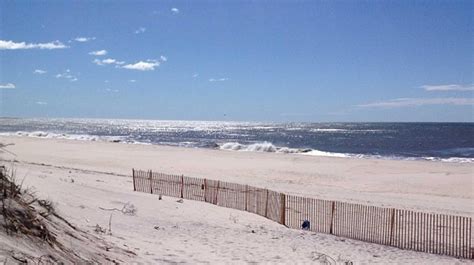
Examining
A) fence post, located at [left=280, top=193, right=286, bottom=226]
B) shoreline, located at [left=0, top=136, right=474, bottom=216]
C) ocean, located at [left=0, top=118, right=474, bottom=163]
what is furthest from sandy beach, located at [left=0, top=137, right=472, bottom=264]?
ocean, located at [left=0, top=118, right=474, bottom=163]

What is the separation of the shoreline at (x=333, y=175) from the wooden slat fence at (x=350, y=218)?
6047 millimetres

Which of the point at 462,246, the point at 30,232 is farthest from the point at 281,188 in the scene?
the point at 30,232

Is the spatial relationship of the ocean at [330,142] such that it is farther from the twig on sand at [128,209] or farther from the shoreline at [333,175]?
the twig on sand at [128,209]

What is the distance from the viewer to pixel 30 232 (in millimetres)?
6816

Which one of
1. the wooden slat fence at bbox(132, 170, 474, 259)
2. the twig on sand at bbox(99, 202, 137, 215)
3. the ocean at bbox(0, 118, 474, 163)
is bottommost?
the ocean at bbox(0, 118, 474, 163)

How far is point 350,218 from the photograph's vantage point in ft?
57.9

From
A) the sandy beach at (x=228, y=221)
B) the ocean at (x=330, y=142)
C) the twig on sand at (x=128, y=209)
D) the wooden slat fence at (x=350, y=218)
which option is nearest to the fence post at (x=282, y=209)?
the wooden slat fence at (x=350, y=218)

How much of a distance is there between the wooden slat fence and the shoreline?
19.8 ft

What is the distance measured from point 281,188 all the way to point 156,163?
60.4 ft

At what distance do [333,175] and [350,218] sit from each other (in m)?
20.3

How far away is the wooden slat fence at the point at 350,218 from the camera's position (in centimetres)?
1522

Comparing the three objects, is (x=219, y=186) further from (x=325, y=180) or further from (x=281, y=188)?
(x=325, y=180)

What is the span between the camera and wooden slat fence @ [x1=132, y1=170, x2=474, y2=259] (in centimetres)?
1522

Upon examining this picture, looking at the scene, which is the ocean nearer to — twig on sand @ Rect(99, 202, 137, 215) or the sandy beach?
the sandy beach
